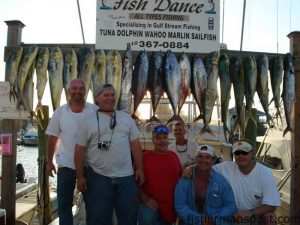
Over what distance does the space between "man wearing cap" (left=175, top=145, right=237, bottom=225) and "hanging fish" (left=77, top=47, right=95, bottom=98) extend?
1257 millimetres

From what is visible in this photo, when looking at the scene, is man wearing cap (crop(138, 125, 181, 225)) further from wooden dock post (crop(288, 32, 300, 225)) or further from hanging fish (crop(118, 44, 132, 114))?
wooden dock post (crop(288, 32, 300, 225))

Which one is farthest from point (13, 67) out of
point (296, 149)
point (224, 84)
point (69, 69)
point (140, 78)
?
point (296, 149)

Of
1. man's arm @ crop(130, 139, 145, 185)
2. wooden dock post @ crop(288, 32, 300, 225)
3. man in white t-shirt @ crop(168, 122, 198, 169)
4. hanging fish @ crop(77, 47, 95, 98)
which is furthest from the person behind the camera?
man in white t-shirt @ crop(168, 122, 198, 169)

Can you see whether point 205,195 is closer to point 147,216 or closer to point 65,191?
point 147,216

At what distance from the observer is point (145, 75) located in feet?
12.4

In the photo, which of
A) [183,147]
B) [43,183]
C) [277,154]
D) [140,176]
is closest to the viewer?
[140,176]

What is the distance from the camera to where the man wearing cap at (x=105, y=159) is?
318cm

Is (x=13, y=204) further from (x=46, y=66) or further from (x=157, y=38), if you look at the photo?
(x=157, y=38)

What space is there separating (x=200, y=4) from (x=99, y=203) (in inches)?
88.1

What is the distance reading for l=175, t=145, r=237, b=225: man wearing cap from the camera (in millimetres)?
3377

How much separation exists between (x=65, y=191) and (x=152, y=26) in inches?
71.5

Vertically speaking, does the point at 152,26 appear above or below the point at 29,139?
above

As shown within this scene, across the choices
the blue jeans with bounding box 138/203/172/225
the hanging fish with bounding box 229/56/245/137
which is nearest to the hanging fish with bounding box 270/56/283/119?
the hanging fish with bounding box 229/56/245/137

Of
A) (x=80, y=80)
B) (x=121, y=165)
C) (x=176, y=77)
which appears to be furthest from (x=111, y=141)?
(x=176, y=77)
